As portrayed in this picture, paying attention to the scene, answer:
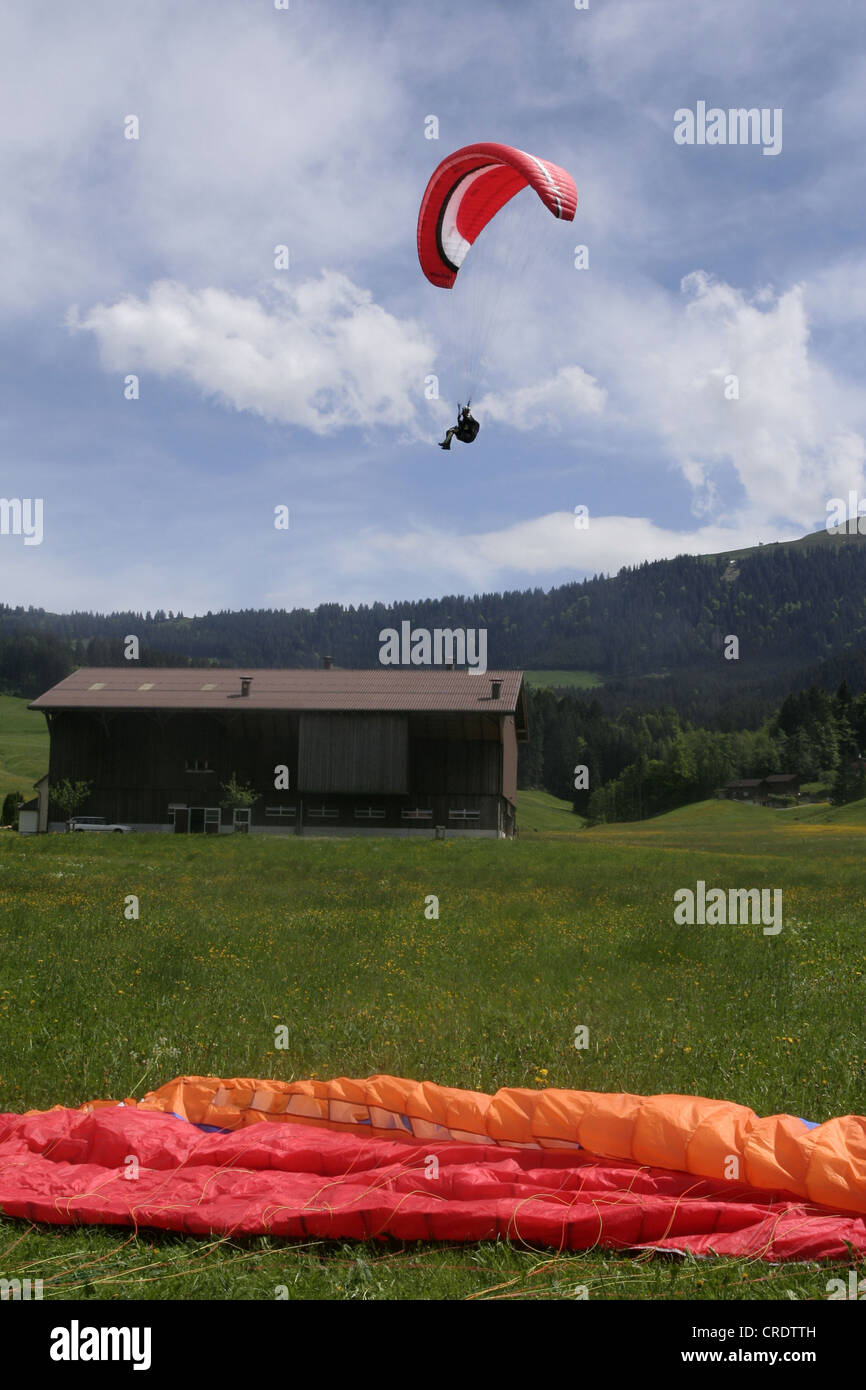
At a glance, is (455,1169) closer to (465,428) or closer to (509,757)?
(465,428)

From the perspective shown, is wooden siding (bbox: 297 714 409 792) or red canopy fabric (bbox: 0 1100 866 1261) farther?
wooden siding (bbox: 297 714 409 792)

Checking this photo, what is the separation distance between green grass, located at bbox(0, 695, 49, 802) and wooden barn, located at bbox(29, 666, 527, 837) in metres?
54.8

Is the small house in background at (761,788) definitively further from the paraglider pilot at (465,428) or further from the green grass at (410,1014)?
the paraglider pilot at (465,428)

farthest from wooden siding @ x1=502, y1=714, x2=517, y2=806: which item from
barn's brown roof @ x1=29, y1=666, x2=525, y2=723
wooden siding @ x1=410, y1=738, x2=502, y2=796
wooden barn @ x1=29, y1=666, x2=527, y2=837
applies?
barn's brown roof @ x1=29, y1=666, x2=525, y2=723

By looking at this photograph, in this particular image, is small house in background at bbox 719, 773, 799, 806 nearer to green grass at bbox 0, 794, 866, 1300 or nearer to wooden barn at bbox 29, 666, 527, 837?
wooden barn at bbox 29, 666, 527, 837

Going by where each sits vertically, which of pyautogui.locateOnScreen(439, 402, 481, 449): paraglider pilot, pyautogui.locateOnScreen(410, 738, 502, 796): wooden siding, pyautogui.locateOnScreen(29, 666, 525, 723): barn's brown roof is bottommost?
pyautogui.locateOnScreen(410, 738, 502, 796): wooden siding

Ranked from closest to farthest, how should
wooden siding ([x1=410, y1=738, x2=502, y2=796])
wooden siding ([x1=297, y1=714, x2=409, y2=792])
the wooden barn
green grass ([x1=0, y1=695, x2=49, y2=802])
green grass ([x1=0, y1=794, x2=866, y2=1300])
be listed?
green grass ([x1=0, y1=794, x2=866, y2=1300]) < wooden siding ([x1=297, y1=714, x2=409, y2=792]) < the wooden barn < wooden siding ([x1=410, y1=738, x2=502, y2=796]) < green grass ([x1=0, y1=695, x2=49, y2=802])

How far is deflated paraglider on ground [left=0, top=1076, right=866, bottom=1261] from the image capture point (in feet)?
20.8

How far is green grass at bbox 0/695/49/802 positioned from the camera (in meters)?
122

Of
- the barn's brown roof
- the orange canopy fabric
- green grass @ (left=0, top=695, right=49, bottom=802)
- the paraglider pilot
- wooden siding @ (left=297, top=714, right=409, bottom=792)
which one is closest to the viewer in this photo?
the orange canopy fabric

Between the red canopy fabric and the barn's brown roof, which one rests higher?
the barn's brown roof

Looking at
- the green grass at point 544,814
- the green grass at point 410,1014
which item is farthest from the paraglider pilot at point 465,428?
the green grass at point 544,814

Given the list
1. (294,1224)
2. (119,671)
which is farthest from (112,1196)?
(119,671)
